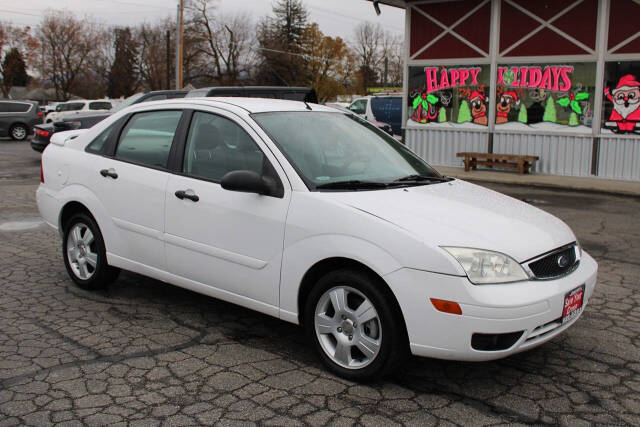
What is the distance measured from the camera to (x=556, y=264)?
3.85 metres

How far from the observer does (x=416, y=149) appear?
16781mm

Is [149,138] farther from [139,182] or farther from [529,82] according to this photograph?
[529,82]

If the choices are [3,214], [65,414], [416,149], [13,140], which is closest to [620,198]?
[416,149]

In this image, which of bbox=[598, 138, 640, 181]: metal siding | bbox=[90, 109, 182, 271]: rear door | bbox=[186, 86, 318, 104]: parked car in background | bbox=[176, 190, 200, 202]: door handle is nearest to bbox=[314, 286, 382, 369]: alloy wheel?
Answer: bbox=[176, 190, 200, 202]: door handle

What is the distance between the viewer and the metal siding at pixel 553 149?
14227 mm

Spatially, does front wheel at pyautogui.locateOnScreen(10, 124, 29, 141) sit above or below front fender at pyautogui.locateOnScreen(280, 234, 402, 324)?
above

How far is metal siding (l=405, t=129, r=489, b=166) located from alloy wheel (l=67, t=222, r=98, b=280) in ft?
38.8

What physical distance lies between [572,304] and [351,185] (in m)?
1.48

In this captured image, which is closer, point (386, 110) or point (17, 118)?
point (386, 110)

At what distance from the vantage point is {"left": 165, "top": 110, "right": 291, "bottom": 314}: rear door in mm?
4160

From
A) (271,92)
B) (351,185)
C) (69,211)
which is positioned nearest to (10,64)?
(271,92)

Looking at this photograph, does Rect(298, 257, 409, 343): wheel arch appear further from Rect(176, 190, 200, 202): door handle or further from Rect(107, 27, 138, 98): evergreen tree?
Rect(107, 27, 138, 98): evergreen tree

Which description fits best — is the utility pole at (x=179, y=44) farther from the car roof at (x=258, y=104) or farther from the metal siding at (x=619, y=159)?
the car roof at (x=258, y=104)

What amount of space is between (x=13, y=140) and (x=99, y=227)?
24.5m
